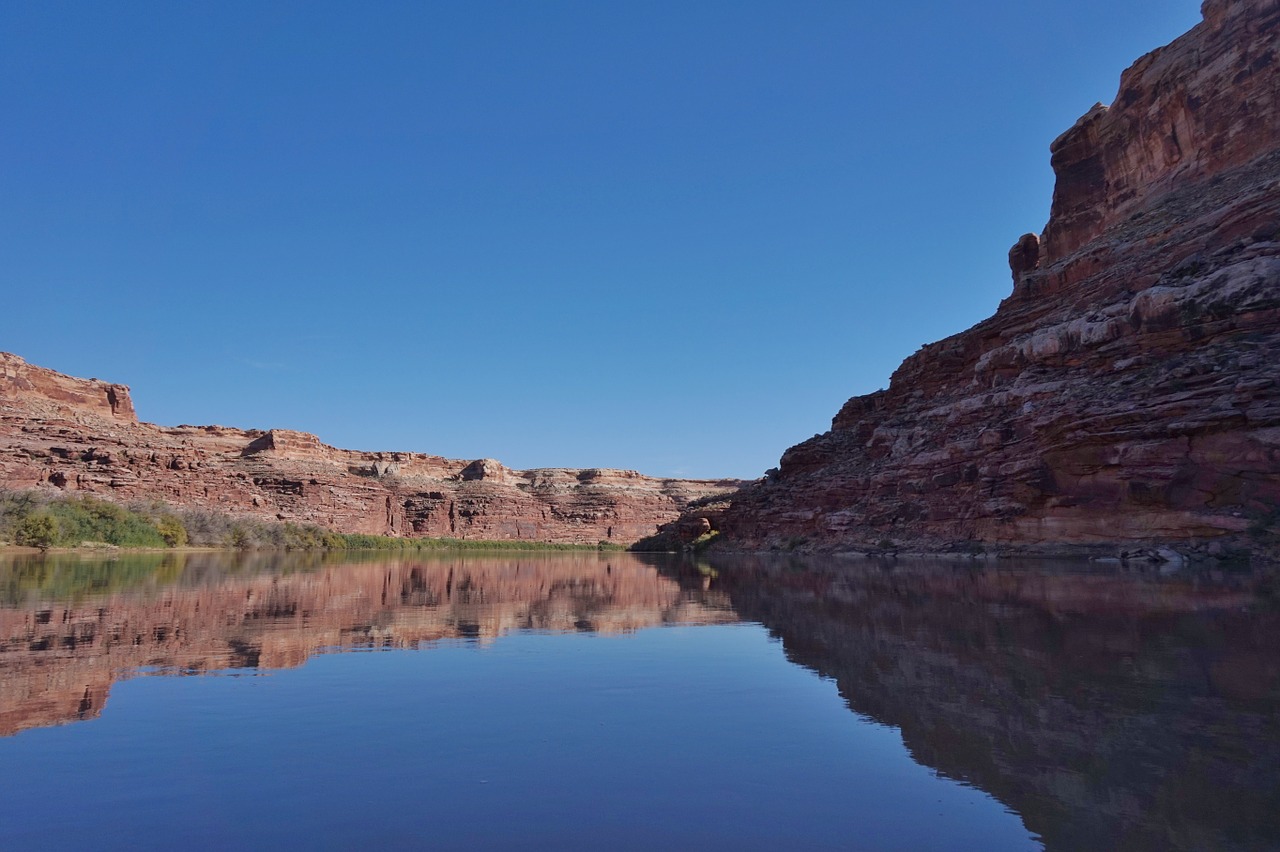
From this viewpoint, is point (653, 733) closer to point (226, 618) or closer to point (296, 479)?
point (226, 618)

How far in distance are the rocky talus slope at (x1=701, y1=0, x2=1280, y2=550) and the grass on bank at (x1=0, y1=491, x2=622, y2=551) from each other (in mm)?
36161

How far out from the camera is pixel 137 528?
40.9 meters

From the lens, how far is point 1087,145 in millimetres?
45406

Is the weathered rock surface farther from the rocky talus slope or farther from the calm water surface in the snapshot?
the calm water surface

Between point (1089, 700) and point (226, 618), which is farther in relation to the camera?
point (226, 618)

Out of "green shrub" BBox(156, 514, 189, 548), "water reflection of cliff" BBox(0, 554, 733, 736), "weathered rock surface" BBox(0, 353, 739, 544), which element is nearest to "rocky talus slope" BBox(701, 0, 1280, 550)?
"water reflection of cliff" BBox(0, 554, 733, 736)

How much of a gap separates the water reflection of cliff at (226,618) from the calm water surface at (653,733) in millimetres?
91

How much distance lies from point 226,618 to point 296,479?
7054 centimetres

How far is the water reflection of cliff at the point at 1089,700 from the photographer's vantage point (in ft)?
10.9

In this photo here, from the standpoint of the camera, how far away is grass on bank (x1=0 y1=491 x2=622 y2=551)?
32.9 meters

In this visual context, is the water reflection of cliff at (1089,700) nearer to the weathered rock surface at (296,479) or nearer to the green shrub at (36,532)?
the green shrub at (36,532)

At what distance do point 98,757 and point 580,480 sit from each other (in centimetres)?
10575

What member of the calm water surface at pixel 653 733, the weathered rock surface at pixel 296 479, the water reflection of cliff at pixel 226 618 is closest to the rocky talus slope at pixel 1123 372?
the calm water surface at pixel 653 733

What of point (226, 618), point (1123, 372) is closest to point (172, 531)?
point (226, 618)
